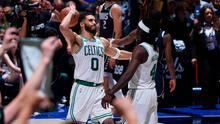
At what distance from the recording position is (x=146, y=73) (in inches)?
250

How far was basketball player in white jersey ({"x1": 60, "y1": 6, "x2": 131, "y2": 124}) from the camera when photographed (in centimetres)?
721

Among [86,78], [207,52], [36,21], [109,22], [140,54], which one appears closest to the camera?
[140,54]

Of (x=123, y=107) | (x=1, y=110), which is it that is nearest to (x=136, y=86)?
(x=1, y=110)

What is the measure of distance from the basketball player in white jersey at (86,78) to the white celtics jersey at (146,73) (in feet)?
3.01

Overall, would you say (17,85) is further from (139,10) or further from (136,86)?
(136,86)

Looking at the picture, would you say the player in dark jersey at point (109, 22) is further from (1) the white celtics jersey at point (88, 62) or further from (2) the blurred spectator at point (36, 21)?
(1) the white celtics jersey at point (88, 62)

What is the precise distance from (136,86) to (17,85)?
420 centimetres

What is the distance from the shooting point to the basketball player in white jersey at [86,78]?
721cm

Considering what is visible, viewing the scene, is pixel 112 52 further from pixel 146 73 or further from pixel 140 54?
pixel 140 54

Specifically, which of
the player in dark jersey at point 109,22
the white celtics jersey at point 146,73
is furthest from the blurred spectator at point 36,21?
the white celtics jersey at point 146,73

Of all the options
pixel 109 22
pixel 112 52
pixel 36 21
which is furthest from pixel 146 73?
pixel 36 21

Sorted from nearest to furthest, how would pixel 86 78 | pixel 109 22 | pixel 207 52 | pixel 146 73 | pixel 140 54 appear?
pixel 140 54 < pixel 146 73 < pixel 86 78 < pixel 109 22 < pixel 207 52

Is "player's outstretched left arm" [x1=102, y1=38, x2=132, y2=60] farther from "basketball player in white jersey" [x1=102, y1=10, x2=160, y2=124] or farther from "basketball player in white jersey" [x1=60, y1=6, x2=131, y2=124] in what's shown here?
"basketball player in white jersey" [x1=102, y1=10, x2=160, y2=124]

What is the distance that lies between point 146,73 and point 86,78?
115 cm
